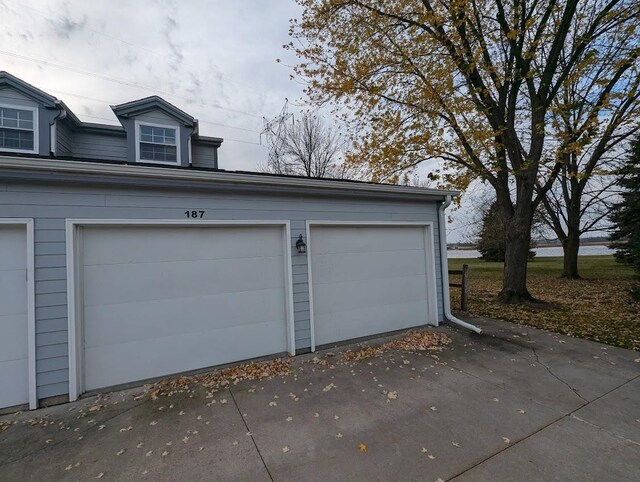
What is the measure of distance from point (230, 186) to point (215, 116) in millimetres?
9149

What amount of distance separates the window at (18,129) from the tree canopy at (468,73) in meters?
6.80

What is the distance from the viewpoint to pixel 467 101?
7.34 meters

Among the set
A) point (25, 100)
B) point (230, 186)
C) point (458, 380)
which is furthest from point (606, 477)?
point (25, 100)

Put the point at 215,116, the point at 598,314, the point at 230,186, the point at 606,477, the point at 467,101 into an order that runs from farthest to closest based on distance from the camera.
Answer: the point at 215,116 < the point at 467,101 < the point at 598,314 < the point at 230,186 < the point at 606,477

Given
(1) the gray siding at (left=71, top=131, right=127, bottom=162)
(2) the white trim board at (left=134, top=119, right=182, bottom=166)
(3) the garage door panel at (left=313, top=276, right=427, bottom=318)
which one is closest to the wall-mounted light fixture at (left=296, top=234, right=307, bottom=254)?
(3) the garage door panel at (left=313, top=276, right=427, bottom=318)

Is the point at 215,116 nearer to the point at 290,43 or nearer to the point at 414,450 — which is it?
the point at 290,43

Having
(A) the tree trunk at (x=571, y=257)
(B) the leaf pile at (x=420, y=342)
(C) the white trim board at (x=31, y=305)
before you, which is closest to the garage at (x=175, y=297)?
(C) the white trim board at (x=31, y=305)

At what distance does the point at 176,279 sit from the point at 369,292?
3186mm

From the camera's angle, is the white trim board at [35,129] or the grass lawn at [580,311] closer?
the grass lawn at [580,311]

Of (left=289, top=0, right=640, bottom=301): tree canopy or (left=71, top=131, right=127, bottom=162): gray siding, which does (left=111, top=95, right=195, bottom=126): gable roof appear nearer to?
(left=71, top=131, right=127, bottom=162): gray siding

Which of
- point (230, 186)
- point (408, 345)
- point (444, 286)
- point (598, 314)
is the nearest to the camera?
point (230, 186)

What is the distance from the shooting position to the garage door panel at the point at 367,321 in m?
4.85

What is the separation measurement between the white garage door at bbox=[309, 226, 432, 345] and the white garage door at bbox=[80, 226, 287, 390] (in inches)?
28.3

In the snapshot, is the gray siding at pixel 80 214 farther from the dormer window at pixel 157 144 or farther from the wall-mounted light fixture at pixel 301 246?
the dormer window at pixel 157 144
